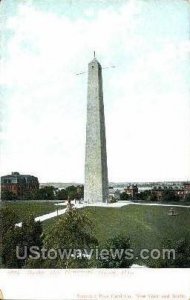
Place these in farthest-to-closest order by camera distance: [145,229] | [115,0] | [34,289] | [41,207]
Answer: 1. [41,207]
2. [145,229]
3. [115,0]
4. [34,289]

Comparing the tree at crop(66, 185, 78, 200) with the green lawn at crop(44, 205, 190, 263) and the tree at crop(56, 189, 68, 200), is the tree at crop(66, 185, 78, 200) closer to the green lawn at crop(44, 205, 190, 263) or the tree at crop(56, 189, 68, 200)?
the tree at crop(56, 189, 68, 200)

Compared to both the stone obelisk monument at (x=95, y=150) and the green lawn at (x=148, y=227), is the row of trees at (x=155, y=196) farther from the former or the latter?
the stone obelisk monument at (x=95, y=150)

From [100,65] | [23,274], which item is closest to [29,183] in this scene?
[23,274]

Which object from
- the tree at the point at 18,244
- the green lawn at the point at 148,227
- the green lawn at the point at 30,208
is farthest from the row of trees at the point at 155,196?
the tree at the point at 18,244

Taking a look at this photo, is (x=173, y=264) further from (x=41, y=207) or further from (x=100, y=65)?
(x=100, y=65)

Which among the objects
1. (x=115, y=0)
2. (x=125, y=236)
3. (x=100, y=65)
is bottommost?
(x=125, y=236)

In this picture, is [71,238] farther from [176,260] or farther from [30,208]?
[176,260]

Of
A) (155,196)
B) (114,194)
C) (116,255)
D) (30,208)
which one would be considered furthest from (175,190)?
(114,194)
